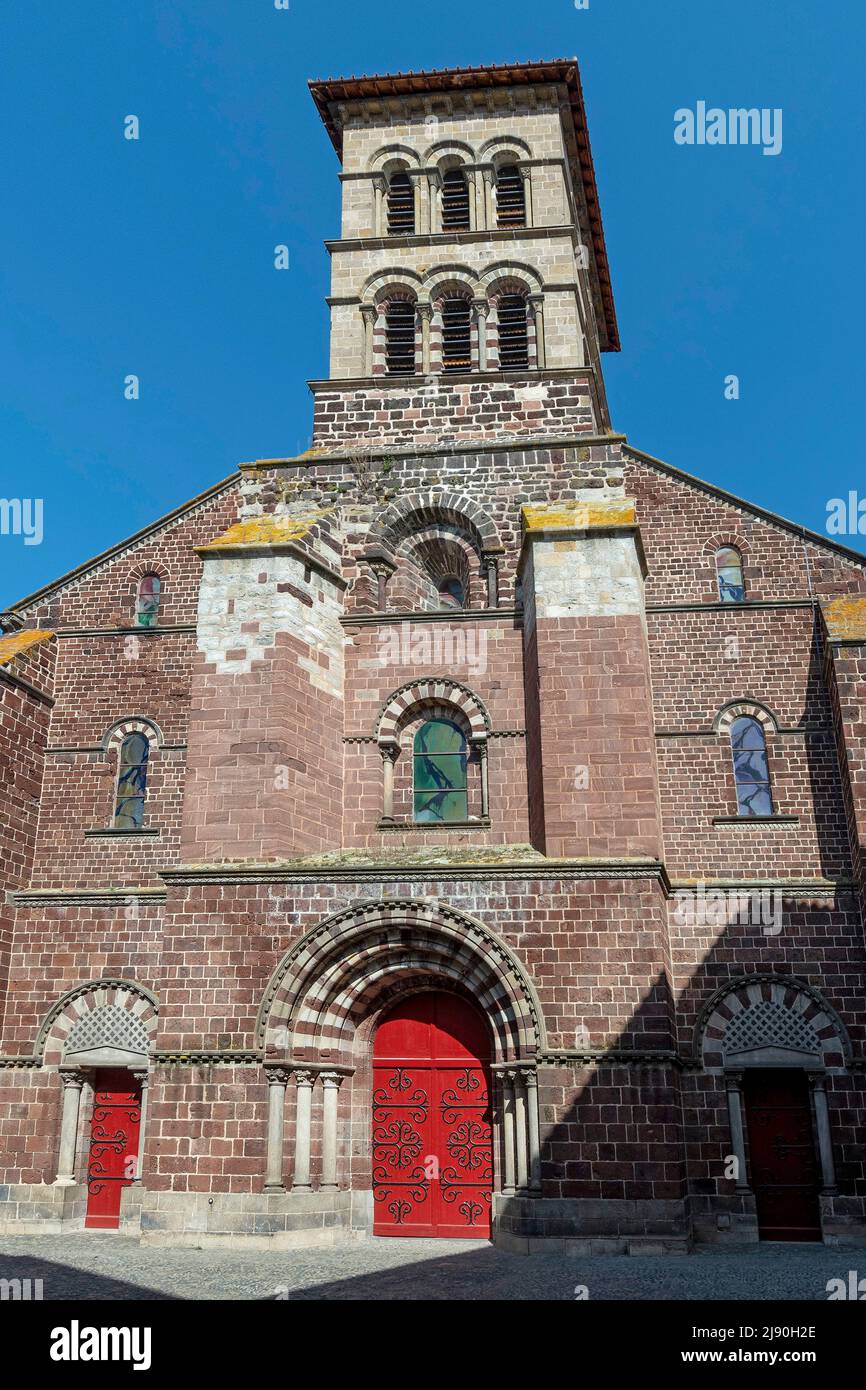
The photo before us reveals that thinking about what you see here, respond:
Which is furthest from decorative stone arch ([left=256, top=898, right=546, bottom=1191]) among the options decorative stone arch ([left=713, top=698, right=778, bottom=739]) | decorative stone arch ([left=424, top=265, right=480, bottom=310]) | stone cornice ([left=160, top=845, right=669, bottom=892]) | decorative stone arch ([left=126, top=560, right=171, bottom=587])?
decorative stone arch ([left=424, top=265, right=480, bottom=310])

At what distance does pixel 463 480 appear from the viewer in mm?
18047

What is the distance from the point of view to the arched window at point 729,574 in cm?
1866

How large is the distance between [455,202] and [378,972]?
48.5 feet

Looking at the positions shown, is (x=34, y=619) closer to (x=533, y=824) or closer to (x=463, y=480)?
(x=463, y=480)

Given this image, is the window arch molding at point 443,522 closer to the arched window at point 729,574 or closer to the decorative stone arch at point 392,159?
the arched window at point 729,574

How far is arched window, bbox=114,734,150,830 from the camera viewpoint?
60.8ft

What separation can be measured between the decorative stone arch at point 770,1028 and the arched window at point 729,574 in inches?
241

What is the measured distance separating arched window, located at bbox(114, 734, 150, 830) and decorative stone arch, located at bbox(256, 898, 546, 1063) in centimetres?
543

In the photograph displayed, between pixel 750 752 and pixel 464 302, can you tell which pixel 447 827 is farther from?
pixel 464 302

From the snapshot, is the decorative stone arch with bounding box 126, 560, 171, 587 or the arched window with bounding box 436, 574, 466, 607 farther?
the decorative stone arch with bounding box 126, 560, 171, 587

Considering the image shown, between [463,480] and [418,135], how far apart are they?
28.5 ft

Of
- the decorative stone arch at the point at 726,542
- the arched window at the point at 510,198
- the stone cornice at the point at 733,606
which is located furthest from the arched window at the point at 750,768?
the arched window at the point at 510,198

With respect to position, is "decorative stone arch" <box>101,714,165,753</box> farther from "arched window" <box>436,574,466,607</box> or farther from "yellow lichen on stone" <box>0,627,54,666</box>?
"arched window" <box>436,574,466,607</box>

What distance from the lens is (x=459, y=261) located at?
20.9 meters
